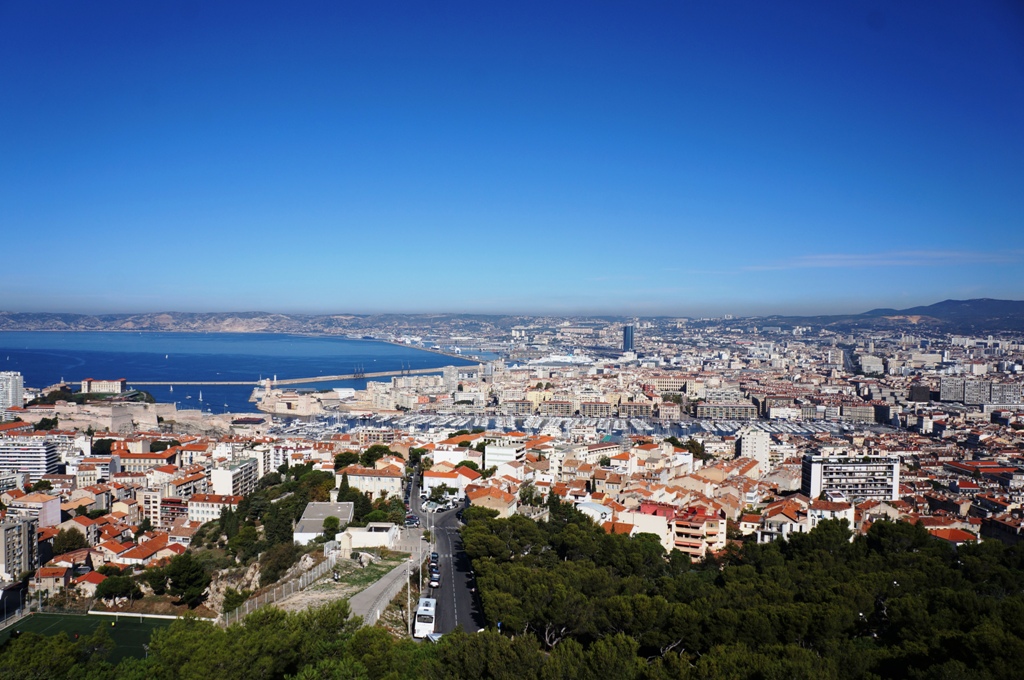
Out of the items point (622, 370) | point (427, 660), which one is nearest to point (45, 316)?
point (622, 370)

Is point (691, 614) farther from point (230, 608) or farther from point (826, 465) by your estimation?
point (826, 465)

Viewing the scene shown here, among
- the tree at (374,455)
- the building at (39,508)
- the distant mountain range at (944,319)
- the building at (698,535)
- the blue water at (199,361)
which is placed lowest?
the blue water at (199,361)

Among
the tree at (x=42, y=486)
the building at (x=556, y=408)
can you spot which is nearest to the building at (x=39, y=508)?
the tree at (x=42, y=486)

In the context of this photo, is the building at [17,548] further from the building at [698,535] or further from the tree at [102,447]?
the building at [698,535]

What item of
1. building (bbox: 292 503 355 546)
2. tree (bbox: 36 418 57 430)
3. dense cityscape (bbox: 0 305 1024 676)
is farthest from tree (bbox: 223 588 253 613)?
tree (bbox: 36 418 57 430)

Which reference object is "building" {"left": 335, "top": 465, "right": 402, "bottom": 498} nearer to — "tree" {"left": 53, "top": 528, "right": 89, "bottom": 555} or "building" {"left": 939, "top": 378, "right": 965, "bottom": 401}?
"tree" {"left": 53, "top": 528, "right": 89, "bottom": 555}

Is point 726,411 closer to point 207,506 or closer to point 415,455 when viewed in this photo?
point 415,455
